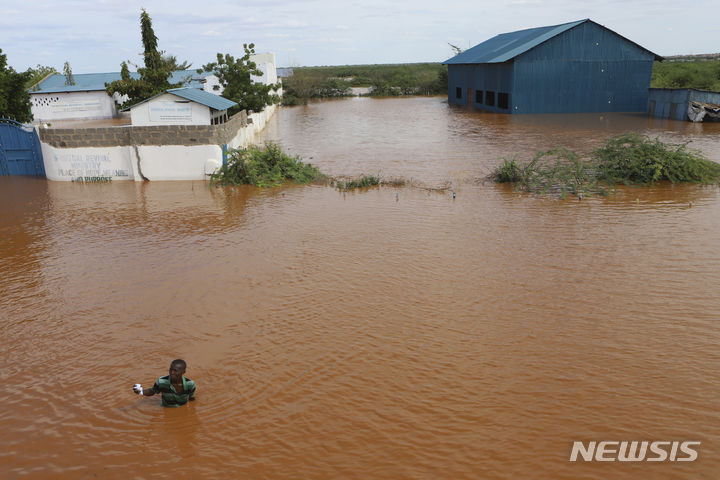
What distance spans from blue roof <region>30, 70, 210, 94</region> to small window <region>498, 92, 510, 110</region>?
2489 cm

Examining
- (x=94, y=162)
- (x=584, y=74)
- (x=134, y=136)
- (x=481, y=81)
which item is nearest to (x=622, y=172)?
(x=134, y=136)

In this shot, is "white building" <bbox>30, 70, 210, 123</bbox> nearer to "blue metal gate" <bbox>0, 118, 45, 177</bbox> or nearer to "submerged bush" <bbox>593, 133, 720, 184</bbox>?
"blue metal gate" <bbox>0, 118, 45, 177</bbox>

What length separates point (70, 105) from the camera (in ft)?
135

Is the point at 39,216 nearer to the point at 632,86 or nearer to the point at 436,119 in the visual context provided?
the point at 436,119

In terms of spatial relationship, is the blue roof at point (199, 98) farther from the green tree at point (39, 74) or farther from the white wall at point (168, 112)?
the green tree at point (39, 74)

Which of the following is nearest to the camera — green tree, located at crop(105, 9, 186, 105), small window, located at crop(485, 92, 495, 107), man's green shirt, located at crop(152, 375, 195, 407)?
man's green shirt, located at crop(152, 375, 195, 407)

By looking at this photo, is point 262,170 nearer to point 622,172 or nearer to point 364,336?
point 364,336

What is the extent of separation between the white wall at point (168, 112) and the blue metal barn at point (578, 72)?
1032 inches

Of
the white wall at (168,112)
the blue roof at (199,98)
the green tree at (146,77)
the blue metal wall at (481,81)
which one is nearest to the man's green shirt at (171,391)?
the blue roof at (199,98)

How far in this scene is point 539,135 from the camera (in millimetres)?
30625

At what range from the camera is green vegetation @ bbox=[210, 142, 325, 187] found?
19906 mm

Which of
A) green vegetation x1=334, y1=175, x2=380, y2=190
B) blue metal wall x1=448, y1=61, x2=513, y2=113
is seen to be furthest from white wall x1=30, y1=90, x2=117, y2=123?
blue metal wall x1=448, y1=61, x2=513, y2=113

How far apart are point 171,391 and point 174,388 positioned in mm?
59

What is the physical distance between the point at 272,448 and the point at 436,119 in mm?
38698
